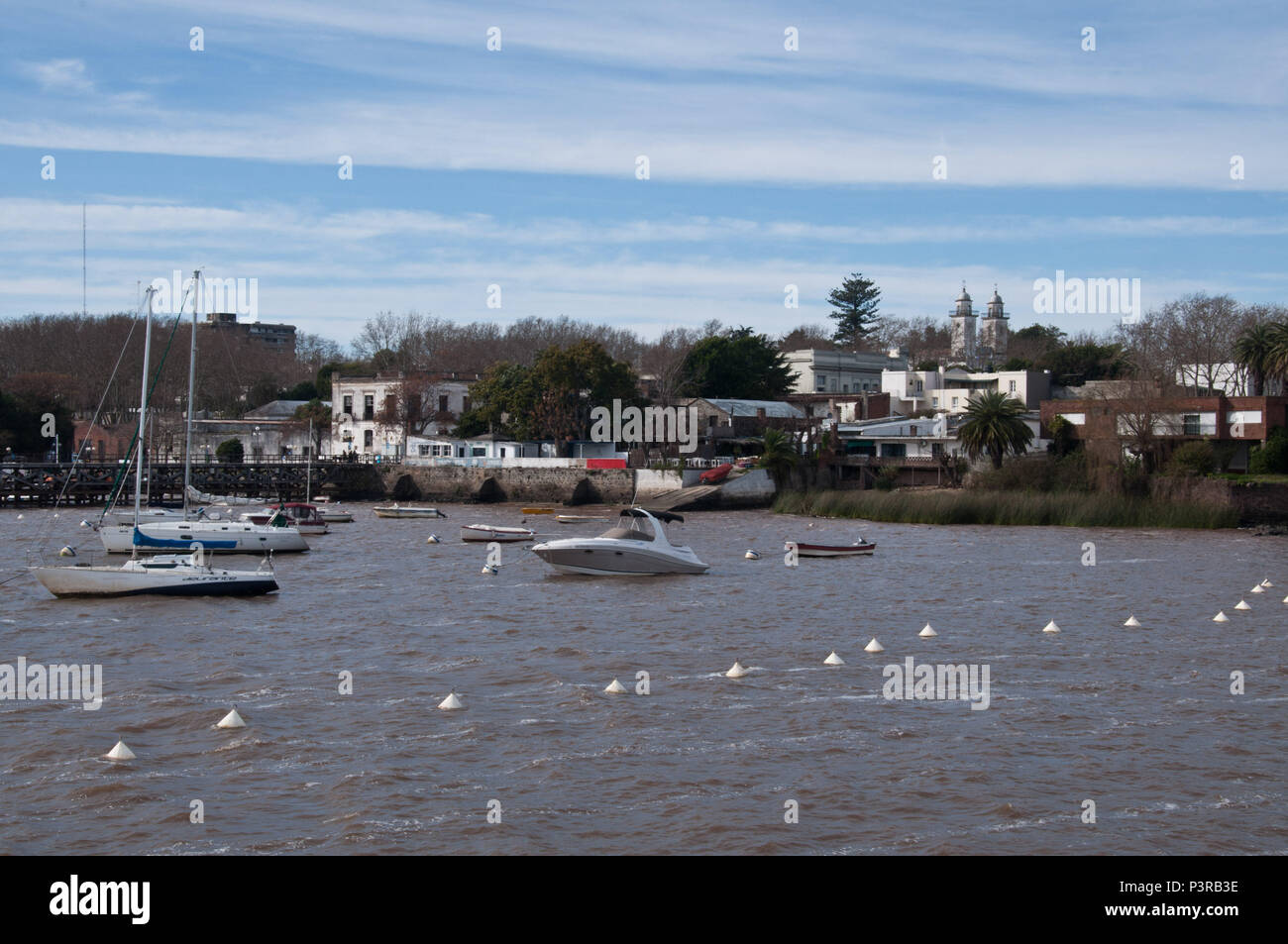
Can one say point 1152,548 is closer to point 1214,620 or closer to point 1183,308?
point 1214,620

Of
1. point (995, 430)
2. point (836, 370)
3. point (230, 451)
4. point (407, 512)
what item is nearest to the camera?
point (407, 512)

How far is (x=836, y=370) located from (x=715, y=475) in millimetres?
47060

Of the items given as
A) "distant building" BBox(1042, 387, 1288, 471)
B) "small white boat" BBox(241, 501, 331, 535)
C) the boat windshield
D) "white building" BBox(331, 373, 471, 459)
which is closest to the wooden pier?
"white building" BBox(331, 373, 471, 459)

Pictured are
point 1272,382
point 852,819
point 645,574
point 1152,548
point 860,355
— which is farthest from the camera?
point 860,355

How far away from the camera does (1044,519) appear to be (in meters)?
59.2

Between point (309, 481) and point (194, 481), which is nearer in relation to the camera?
point (309, 481)

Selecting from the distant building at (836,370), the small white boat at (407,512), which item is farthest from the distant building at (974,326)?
the small white boat at (407,512)

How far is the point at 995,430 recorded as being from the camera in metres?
66.5

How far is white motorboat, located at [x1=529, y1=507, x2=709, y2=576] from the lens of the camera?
36.2 m

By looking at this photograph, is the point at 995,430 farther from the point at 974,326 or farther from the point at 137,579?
the point at 974,326

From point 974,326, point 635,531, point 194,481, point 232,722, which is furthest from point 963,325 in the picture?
point 232,722

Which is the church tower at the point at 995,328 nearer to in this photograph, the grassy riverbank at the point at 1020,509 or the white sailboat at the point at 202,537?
the grassy riverbank at the point at 1020,509

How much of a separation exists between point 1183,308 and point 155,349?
A: 316ft

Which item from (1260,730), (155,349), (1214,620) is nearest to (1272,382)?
(1214,620)
